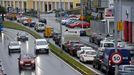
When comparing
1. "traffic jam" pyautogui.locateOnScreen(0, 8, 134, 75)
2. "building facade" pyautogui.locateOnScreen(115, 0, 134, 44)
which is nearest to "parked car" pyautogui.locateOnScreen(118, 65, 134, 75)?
"traffic jam" pyautogui.locateOnScreen(0, 8, 134, 75)

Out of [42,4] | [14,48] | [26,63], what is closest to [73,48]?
[14,48]

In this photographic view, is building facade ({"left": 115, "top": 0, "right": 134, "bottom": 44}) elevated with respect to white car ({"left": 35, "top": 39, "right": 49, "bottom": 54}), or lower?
elevated

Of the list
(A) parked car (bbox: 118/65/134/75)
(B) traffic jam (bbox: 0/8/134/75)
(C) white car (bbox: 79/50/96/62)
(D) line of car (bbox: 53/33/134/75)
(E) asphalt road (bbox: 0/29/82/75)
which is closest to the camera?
(A) parked car (bbox: 118/65/134/75)

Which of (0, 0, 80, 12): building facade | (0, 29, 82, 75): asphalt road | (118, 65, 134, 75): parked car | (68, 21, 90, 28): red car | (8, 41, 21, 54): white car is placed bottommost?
(0, 29, 82, 75): asphalt road

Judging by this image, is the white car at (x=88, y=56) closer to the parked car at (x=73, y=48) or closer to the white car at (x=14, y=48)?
the parked car at (x=73, y=48)

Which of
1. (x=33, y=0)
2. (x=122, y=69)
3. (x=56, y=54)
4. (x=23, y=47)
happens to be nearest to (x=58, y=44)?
(x=23, y=47)

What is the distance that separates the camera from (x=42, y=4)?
159750mm

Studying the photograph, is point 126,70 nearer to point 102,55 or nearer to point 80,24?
point 102,55

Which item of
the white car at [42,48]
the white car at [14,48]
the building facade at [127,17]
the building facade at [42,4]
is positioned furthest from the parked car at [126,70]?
the building facade at [42,4]

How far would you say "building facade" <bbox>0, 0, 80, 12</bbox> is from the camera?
153125mm

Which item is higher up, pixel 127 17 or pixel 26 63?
pixel 127 17

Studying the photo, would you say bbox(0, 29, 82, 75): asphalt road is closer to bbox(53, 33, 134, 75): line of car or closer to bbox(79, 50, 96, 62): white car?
bbox(79, 50, 96, 62): white car

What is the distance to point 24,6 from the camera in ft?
547

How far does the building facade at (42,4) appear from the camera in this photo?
15312cm
